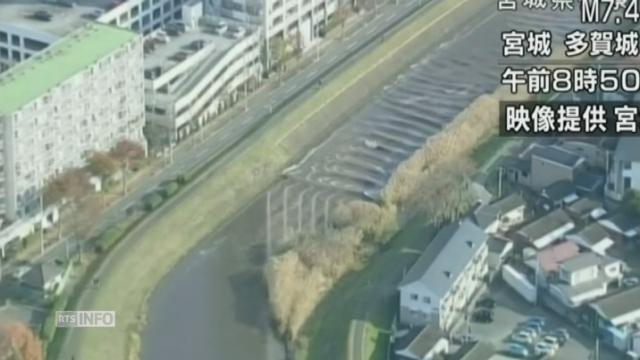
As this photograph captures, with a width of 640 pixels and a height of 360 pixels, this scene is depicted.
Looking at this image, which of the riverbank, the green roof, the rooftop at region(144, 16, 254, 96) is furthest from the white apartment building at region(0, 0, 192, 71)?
the riverbank

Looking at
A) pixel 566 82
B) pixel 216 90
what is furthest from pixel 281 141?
pixel 566 82

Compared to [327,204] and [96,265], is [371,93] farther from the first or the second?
[96,265]

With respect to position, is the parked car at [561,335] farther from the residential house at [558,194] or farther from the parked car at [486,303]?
the residential house at [558,194]

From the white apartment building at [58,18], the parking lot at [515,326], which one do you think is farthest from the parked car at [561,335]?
the white apartment building at [58,18]

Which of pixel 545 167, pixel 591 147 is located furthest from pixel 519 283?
pixel 591 147

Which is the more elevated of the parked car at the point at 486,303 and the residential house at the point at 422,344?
the residential house at the point at 422,344
